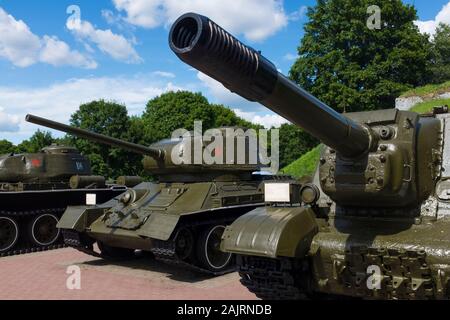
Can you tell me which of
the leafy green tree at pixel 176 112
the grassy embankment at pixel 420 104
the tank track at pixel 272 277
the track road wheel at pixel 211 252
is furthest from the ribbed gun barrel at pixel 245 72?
the leafy green tree at pixel 176 112

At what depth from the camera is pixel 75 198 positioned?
1484 centimetres

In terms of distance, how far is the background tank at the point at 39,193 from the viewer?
43.9ft

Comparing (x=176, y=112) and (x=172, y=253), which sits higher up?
(x=176, y=112)

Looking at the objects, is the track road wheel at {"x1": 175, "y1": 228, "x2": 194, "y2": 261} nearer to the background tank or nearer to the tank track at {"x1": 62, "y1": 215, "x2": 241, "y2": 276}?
the tank track at {"x1": 62, "y1": 215, "x2": 241, "y2": 276}

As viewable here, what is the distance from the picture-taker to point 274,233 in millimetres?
5543

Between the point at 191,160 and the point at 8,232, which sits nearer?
the point at 191,160

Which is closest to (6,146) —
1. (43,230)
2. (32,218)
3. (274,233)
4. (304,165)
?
(304,165)

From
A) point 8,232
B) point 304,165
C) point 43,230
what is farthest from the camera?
point 304,165

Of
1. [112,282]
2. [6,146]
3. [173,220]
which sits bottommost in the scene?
[112,282]

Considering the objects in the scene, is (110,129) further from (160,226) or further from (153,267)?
(160,226)

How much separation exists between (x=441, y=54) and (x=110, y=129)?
2713 cm

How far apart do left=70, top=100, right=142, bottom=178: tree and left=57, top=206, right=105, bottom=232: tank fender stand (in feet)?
84.7

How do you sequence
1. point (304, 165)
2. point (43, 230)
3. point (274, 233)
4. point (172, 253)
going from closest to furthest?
point (274, 233) → point (172, 253) → point (43, 230) → point (304, 165)
